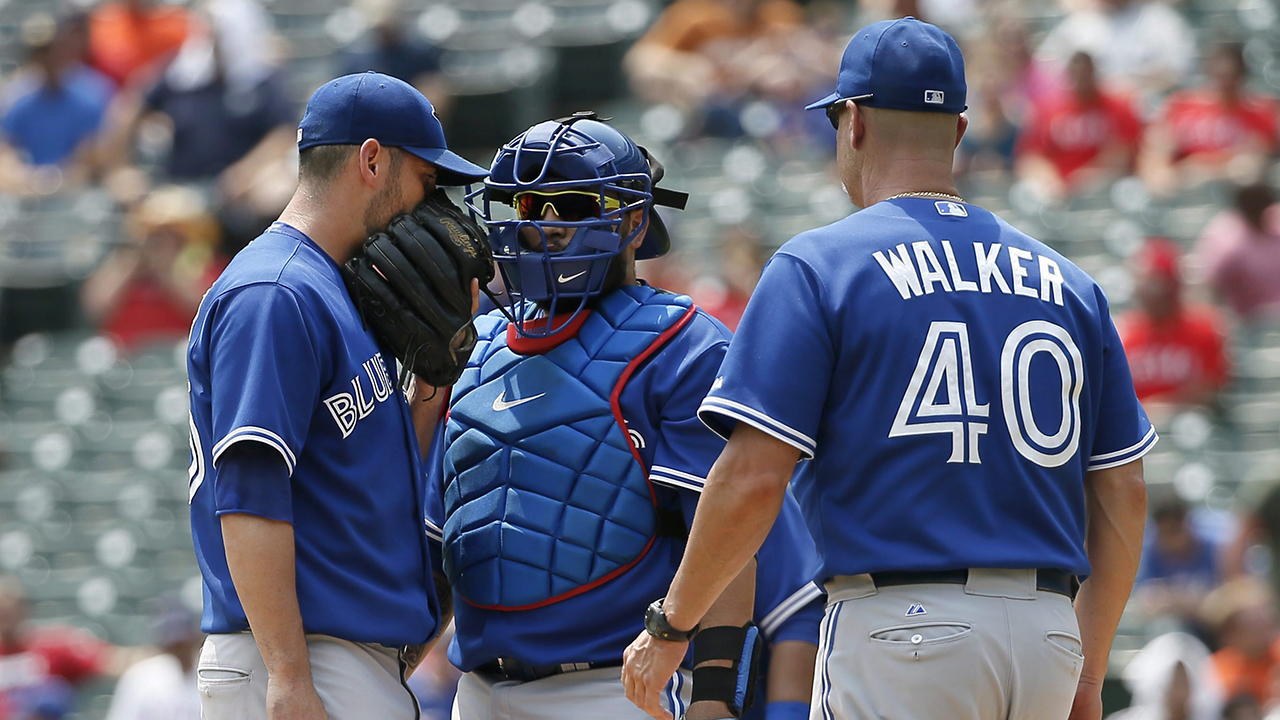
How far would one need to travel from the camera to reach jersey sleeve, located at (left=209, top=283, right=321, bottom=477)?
3.03 meters

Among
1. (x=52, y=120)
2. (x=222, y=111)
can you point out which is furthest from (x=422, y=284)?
(x=52, y=120)

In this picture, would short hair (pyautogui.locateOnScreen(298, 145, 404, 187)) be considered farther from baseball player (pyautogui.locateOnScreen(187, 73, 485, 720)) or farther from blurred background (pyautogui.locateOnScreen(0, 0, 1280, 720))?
blurred background (pyautogui.locateOnScreen(0, 0, 1280, 720))

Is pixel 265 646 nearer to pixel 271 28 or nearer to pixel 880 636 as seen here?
pixel 880 636

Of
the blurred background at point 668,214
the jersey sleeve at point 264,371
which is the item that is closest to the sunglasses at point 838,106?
the jersey sleeve at point 264,371

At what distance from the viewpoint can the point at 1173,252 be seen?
8328 millimetres

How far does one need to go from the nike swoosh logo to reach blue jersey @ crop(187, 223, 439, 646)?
9.8 inches

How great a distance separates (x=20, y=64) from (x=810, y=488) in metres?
11.7

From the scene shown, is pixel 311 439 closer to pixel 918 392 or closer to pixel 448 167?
pixel 448 167

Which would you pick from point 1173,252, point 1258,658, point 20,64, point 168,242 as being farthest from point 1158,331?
point 20,64

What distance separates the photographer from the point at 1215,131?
30.1 feet

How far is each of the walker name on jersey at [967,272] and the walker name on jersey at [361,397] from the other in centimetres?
101

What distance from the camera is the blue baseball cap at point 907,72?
3.15 m

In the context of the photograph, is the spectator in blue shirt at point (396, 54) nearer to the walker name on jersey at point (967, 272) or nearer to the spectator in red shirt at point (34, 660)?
the spectator in red shirt at point (34, 660)

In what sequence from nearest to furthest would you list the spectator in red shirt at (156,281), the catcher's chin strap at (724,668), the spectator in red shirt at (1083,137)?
the catcher's chin strap at (724,668), the spectator in red shirt at (1083,137), the spectator in red shirt at (156,281)
